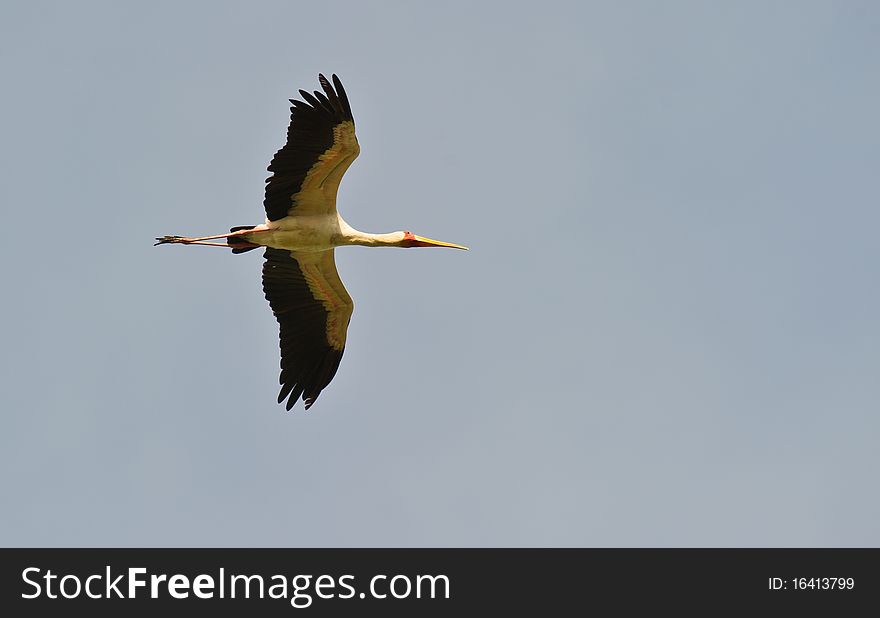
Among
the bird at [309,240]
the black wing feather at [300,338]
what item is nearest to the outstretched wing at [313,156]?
the bird at [309,240]

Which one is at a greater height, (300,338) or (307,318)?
(307,318)

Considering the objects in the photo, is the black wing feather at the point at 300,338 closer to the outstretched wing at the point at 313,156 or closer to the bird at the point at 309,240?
the bird at the point at 309,240

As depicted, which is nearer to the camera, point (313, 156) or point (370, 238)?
point (313, 156)

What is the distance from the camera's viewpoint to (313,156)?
23.5 m

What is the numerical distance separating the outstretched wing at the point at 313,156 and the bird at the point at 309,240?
0.02m

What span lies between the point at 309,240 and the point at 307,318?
191 cm

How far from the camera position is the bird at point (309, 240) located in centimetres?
2316

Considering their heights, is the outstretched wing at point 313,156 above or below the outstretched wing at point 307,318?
above

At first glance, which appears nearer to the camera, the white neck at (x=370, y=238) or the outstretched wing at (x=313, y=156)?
the outstretched wing at (x=313, y=156)

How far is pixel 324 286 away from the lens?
84.0 feet

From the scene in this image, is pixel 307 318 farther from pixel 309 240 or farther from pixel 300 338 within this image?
pixel 309 240

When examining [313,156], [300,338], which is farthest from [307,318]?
[313,156]

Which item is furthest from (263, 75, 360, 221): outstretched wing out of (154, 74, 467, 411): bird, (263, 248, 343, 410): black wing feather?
(263, 248, 343, 410): black wing feather
